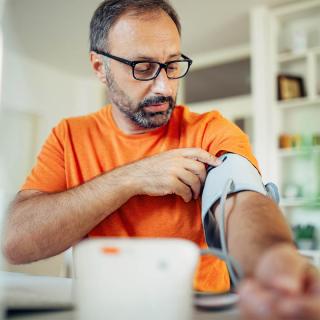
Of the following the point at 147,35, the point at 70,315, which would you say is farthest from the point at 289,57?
the point at 70,315

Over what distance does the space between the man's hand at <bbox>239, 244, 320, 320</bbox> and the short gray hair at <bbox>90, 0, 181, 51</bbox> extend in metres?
0.62

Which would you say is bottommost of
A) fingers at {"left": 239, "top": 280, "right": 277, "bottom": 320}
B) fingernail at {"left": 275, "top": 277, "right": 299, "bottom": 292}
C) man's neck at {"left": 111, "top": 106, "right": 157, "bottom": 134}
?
fingers at {"left": 239, "top": 280, "right": 277, "bottom": 320}

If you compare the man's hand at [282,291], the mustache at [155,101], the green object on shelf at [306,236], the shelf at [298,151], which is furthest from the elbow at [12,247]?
the shelf at [298,151]

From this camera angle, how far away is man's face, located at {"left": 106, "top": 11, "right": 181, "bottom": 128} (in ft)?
2.57

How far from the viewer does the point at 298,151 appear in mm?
2650

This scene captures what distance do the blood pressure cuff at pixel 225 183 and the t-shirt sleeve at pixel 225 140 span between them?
0.10 feet

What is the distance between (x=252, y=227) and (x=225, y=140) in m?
0.29

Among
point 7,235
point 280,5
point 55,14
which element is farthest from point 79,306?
point 280,5

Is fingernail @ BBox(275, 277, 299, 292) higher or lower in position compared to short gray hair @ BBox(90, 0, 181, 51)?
lower

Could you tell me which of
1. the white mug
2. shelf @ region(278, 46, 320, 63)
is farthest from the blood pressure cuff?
shelf @ region(278, 46, 320, 63)

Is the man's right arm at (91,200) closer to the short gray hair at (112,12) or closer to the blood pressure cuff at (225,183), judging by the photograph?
the blood pressure cuff at (225,183)

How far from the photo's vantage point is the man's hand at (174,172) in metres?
0.71

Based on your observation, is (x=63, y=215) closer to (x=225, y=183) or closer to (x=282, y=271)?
(x=225, y=183)

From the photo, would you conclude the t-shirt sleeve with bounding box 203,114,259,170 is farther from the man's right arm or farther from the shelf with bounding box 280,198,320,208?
the shelf with bounding box 280,198,320,208
